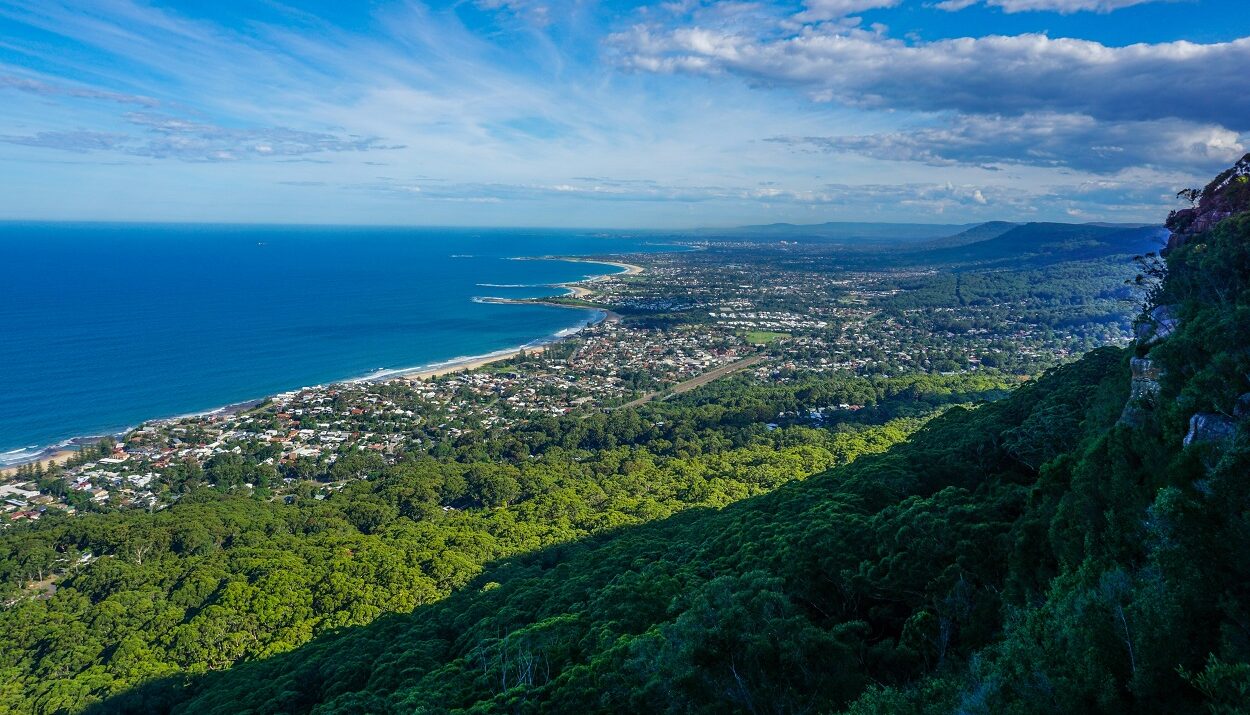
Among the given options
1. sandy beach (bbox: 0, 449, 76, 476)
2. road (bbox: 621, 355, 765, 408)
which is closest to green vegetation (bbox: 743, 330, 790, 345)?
road (bbox: 621, 355, 765, 408)

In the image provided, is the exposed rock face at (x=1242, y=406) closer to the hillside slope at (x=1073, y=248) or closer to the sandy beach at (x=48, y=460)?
the sandy beach at (x=48, y=460)

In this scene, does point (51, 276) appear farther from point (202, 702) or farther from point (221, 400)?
point (202, 702)

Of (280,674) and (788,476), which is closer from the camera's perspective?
(280,674)

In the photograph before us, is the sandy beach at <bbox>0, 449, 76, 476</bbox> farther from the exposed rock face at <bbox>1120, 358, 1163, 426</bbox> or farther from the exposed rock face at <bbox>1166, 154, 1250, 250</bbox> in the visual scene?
the exposed rock face at <bbox>1166, 154, 1250, 250</bbox>

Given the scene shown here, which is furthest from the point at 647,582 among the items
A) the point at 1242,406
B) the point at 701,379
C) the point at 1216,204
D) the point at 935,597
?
the point at 701,379

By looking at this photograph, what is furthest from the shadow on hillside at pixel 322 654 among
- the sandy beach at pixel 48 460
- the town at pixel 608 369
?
the sandy beach at pixel 48 460

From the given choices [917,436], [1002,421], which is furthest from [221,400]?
[1002,421]

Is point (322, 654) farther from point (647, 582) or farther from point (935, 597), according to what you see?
point (935, 597)

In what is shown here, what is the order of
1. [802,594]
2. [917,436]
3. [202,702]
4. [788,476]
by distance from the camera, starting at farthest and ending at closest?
1. [788,476]
2. [917,436]
3. [202,702]
4. [802,594]
